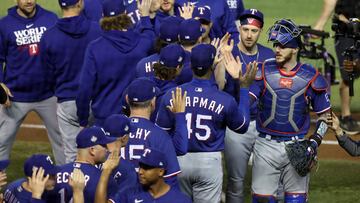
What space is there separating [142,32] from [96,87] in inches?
36.3

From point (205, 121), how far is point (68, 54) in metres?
2.12

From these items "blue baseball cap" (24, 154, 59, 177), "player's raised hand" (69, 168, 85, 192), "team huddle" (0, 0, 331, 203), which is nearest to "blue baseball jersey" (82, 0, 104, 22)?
"team huddle" (0, 0, 331, 203)

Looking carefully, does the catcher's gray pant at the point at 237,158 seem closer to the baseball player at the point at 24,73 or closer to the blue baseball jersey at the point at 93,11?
the baseball player at the point at 24,73

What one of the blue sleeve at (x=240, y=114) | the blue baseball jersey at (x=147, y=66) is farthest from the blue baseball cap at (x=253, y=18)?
the blue sleeve at (x=240, y=114)

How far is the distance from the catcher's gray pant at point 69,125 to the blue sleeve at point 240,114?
87.8 inches

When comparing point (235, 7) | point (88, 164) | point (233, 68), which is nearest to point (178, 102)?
point (233, 68)

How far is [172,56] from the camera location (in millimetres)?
8609

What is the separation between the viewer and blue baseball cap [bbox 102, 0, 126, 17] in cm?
934

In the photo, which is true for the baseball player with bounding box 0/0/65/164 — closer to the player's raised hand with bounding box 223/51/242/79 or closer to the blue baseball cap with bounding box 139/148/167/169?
the player's raised hand with bounding box 223/51/242/79

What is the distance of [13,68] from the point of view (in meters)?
10.6

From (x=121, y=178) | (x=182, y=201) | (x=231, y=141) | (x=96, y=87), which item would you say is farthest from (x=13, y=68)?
(x=182, y=201)

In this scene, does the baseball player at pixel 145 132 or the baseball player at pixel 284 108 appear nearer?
the baseball player at pixel 145 132

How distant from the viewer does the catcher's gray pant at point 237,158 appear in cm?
970

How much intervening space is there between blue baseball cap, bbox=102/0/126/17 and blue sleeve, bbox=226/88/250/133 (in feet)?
4.91
